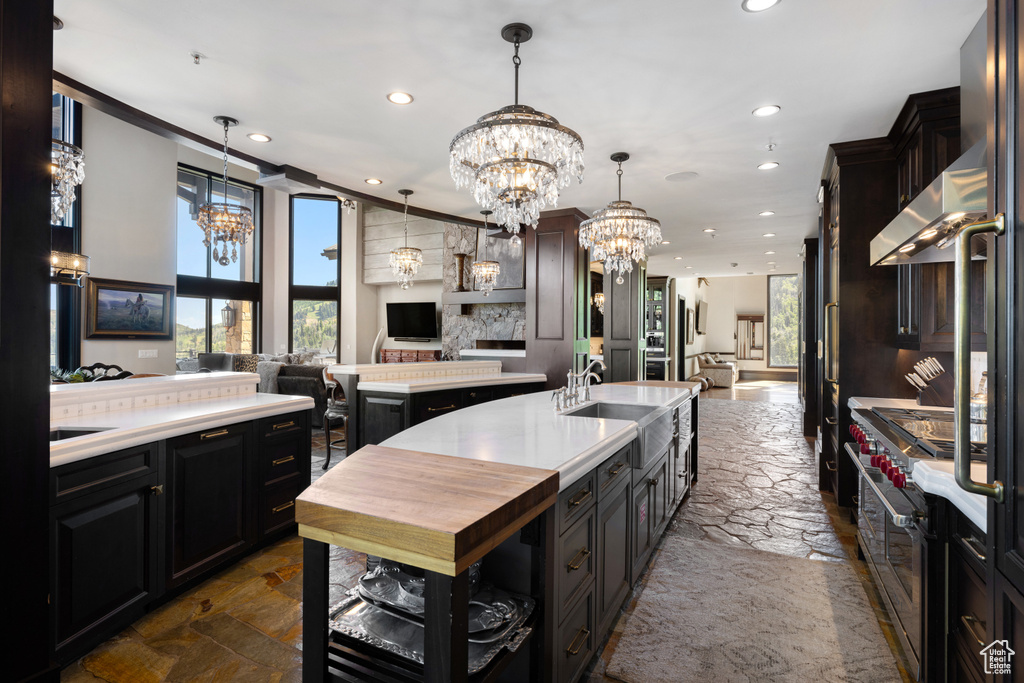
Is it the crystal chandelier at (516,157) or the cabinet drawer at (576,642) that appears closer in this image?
the cabinet drawer at (576,642)

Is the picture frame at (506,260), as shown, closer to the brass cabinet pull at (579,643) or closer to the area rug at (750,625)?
the area rug at (750,625)

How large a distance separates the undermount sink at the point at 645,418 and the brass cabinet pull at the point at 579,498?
631 millimetres

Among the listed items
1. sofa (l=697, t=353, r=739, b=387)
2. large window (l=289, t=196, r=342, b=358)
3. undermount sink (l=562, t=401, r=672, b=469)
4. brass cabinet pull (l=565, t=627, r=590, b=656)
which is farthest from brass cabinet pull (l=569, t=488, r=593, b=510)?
sofa (l=697, t=353, r=739, b=387)

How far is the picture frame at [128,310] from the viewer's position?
24.9 ft

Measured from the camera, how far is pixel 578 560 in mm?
1692

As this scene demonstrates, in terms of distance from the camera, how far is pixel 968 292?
91 centimetres

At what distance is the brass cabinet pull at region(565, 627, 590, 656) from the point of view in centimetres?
164

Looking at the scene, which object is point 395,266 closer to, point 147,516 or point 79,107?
point 147,516

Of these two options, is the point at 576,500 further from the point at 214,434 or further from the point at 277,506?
the point at 277,506

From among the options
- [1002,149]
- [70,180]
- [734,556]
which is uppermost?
[70,180]

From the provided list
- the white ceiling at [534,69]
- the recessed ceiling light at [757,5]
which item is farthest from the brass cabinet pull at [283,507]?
the recessed ceiling light at [757,5]

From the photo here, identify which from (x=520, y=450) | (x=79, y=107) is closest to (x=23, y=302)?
(x=520, y=450)

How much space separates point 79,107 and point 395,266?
19.2ft

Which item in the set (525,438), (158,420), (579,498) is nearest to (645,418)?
(525,438)
